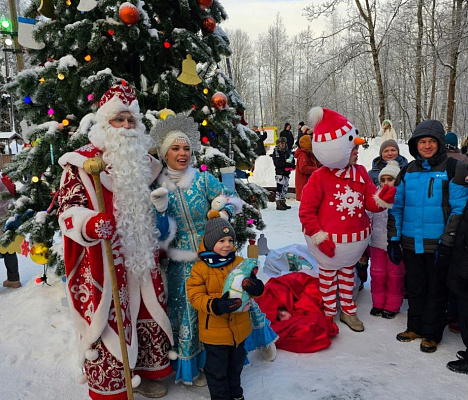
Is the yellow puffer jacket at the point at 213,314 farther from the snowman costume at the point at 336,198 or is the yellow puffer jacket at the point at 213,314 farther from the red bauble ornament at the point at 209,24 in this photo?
the red bauble ornament at the point at 209,24

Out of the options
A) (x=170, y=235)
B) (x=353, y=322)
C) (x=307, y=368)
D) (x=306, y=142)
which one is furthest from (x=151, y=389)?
(x=306, y=142)

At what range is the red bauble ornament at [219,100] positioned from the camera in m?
4.01

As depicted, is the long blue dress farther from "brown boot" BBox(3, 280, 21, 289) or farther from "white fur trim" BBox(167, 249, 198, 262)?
"brown boot" BBox(3, 280, 21, 289)

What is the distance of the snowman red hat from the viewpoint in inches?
130

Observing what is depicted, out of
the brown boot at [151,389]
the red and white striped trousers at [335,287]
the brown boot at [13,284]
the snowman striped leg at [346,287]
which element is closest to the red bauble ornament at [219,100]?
the red and white striped trousers at [335,287]

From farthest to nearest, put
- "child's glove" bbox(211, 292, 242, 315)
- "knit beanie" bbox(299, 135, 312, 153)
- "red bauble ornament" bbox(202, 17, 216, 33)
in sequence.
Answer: "knit beanie" bbox(299, 135, 312, 153) < "red bauble ornament" bbox(202, 17, 216, 33) < "child's glove" bbox(211, 292, 242, 315)

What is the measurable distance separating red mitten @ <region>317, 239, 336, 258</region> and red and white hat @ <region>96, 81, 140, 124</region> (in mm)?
1969

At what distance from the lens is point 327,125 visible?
3373mm

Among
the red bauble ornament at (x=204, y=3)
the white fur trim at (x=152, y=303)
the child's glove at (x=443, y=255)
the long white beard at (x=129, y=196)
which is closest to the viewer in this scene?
the long white beard at (x=129, y=196)

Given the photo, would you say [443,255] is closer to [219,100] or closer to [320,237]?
[320,237]

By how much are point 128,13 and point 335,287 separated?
327cm

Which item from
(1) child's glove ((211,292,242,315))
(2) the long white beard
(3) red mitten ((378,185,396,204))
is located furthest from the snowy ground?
(3) red mitten ((378,185,396,204))

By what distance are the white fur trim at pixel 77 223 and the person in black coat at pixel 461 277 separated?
8.63 feet

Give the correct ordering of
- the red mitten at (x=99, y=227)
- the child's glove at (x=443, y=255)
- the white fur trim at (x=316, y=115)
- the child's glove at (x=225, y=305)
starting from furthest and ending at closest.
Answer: the white fur trim at (x=316, y=115)
the child's glove at (x=443, y=255)
the child's glove at (x=225, y=305)
the red mitten at (x=99, y=227)
